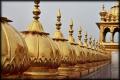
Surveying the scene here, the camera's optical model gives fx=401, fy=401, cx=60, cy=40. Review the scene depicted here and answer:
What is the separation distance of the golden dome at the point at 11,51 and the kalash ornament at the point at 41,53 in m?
0.93

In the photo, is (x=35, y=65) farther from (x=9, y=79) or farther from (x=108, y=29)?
(x=108, y=29)

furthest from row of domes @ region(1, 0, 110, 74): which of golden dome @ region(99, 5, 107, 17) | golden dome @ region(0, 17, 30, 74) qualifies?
golden dome @ region(99, 5, 107, 17)

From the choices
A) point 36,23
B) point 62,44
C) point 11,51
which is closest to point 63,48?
point 62,44

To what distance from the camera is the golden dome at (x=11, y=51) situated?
2867mm

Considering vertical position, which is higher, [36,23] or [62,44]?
[36,23]

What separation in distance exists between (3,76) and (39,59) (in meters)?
1.41

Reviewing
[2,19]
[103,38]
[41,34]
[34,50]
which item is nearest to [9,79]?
[2,19]

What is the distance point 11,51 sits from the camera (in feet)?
9.65

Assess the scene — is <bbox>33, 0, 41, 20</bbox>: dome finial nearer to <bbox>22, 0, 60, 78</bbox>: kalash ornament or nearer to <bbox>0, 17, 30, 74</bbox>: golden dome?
<bbox>22, 0, 60, 78</bbox>: kalash ornament

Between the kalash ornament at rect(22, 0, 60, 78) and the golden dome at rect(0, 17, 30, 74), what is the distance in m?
0.93

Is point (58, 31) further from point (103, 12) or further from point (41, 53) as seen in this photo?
point (103, 12)

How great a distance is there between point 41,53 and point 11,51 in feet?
4.43

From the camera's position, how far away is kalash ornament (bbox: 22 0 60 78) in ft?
14.0

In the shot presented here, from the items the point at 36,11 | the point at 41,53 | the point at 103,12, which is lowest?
the point at 41,53
